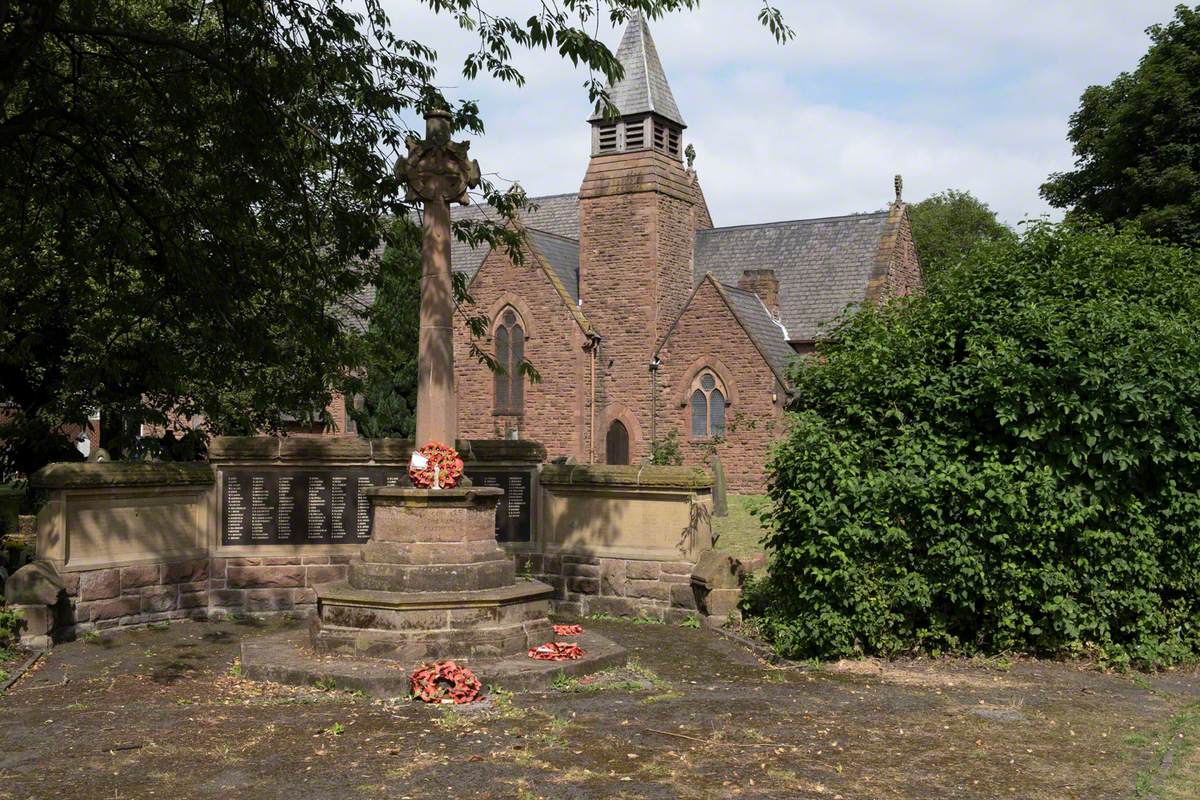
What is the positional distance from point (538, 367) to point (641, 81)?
10195 mm

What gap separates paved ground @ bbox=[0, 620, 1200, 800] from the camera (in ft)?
20.6

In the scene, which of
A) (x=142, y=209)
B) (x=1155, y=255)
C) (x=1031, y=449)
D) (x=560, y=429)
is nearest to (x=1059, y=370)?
(x=1031, y=449)

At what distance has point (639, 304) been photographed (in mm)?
36438

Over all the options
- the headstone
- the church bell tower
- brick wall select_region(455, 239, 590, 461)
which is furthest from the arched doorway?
the headstone

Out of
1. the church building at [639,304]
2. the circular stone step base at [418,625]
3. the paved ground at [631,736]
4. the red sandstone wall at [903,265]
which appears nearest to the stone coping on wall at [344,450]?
Answer: the circular stone step base at [418,625]

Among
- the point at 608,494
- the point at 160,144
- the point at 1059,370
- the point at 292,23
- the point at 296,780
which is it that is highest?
the point at 292,23

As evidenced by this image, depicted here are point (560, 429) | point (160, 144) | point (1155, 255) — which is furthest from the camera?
point (560, 429)

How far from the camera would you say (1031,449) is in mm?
9484

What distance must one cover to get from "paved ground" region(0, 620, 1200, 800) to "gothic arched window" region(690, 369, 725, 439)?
24.5 metres

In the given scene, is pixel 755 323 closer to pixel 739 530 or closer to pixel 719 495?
pixel 719 495

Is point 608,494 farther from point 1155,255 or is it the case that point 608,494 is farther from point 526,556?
point 1155,255

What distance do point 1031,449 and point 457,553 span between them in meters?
5.01

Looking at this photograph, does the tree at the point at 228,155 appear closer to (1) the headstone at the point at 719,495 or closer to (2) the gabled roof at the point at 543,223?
(1) the headstone at the point at 719,495

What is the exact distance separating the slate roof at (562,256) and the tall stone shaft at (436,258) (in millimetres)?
26637
